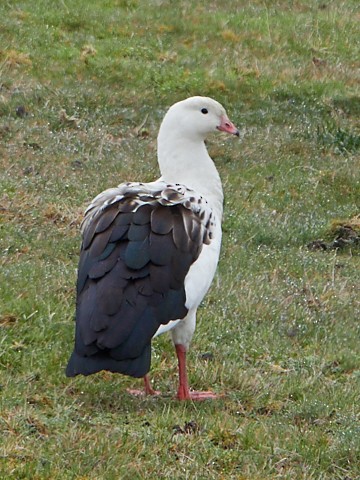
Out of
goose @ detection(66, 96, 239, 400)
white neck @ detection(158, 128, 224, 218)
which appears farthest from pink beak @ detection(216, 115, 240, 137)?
goose @ detection(66, 96, 239, 400)

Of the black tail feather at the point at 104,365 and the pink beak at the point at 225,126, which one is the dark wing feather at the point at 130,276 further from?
the pink beak at the point at 225,126

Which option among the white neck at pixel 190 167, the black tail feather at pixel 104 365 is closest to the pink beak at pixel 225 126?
the white neck at pixel 190 167

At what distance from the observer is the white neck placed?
25.3 feet

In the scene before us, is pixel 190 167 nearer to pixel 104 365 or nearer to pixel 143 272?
pixel 143 272

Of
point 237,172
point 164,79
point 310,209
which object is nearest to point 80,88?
point 164,79

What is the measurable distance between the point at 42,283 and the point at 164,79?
22.6 feet

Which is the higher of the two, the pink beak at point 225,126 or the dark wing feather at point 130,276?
the pink beak at point 225,126

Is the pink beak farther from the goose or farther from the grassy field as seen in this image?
the grassy field

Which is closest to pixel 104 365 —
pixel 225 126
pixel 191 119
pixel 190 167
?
pixel 190 167

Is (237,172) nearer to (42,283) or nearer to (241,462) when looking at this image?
(42,283)

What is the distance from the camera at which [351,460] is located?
6066 mm

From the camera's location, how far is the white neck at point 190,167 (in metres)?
7.72

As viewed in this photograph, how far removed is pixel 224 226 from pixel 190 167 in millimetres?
2758

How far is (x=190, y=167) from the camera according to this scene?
780cm
